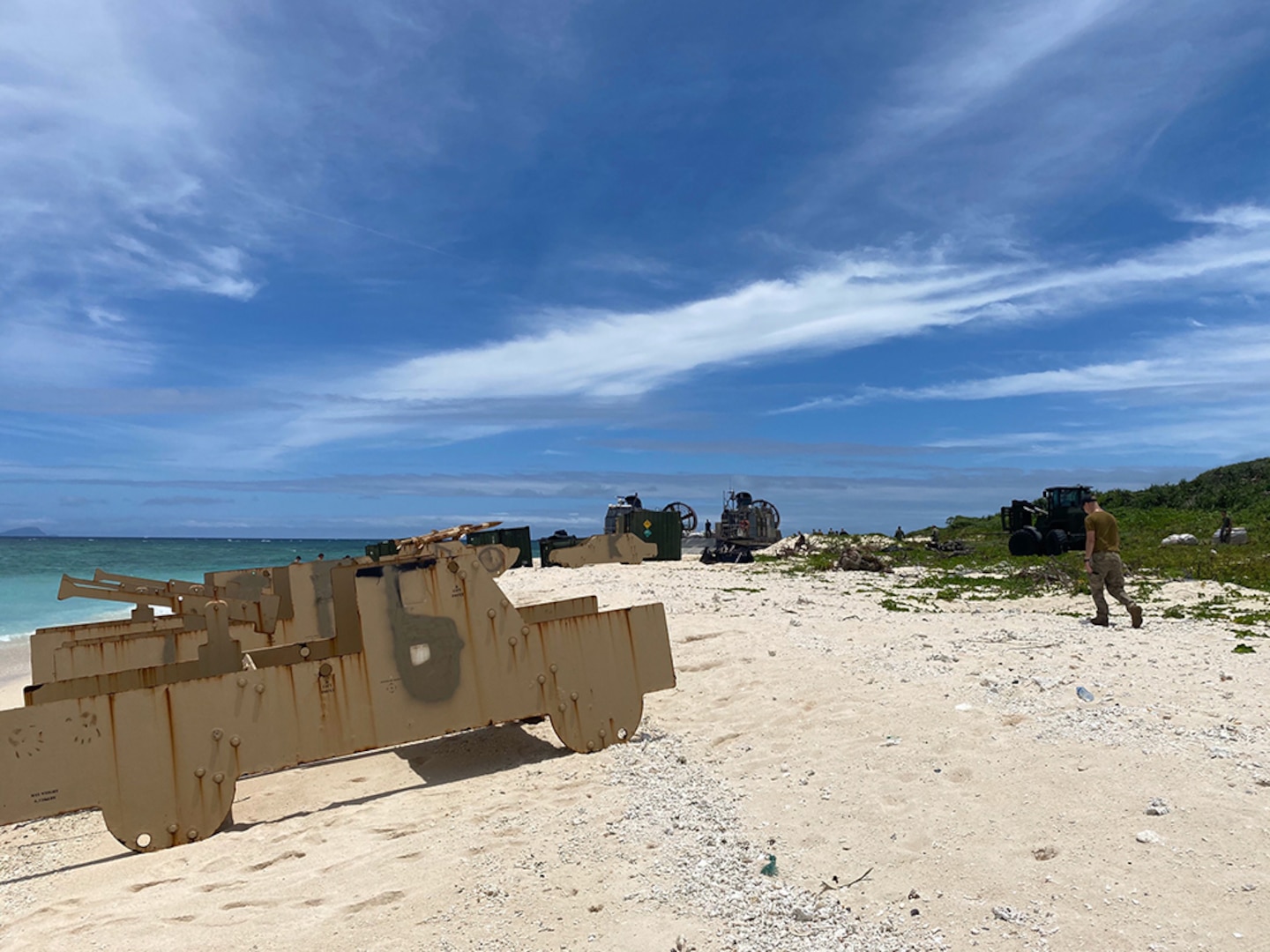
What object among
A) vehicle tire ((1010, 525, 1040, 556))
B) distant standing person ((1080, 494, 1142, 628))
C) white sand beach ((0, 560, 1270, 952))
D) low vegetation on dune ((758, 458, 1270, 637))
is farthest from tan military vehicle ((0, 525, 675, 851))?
vehicle tire ((1010, 525, 1040, 556))

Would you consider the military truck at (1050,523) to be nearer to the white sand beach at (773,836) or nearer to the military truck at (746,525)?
the military truck at (746,525)

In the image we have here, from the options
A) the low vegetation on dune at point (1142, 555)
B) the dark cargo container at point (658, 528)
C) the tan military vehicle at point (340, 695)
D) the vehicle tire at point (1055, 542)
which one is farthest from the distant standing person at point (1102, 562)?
the dark cargo container at point (658, 528)

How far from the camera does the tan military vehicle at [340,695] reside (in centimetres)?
466

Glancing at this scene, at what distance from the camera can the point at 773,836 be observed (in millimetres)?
4098

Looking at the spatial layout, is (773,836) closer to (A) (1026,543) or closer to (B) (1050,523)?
(A) (1026,543)

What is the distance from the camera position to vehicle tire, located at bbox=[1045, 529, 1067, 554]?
Answer: 76.2 feet

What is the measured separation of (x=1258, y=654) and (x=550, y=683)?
264 inches

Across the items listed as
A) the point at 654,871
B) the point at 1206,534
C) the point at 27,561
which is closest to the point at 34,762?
the point at 654,871

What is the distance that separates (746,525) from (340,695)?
28223mm

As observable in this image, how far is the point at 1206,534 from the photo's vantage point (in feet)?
92.3

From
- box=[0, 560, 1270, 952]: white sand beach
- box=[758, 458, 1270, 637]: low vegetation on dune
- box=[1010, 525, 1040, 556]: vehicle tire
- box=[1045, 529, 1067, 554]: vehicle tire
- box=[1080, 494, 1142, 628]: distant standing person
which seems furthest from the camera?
box=[1010, 525, 1040, 556]: vehicle tire

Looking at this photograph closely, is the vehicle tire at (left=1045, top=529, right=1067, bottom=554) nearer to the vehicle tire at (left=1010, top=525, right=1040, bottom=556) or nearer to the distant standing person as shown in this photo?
the vehicle tire at (left=1010, top=525, right=1040, bottom=556)

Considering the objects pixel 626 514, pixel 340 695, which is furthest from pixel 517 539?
pixel 340 695

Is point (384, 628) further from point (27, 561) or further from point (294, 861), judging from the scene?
point (27, 561)
